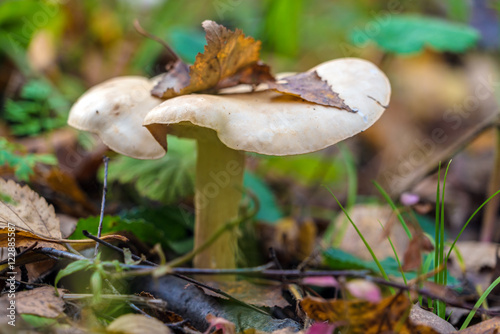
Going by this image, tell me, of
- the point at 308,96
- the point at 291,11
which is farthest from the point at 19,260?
the point at 291,11

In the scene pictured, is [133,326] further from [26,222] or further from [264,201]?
[264,201]

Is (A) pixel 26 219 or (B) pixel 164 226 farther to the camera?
(B) pixel 164 226

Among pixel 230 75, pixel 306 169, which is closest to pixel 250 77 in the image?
pixel 230 75

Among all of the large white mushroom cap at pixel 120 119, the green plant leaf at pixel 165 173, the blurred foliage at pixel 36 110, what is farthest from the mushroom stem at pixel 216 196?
the blurred foliage at pixel 36 110

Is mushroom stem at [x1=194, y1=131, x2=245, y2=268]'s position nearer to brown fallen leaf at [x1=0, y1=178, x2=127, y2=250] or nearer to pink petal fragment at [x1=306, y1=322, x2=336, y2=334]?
brown fallen leaf at [x1=0, y1=178, x2=127, y2=250]

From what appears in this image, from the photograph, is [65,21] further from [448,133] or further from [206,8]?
[448,133]

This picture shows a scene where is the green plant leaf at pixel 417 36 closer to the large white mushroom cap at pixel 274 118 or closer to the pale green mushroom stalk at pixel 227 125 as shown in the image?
the pale green mushroom stalk at pixel 227 125
